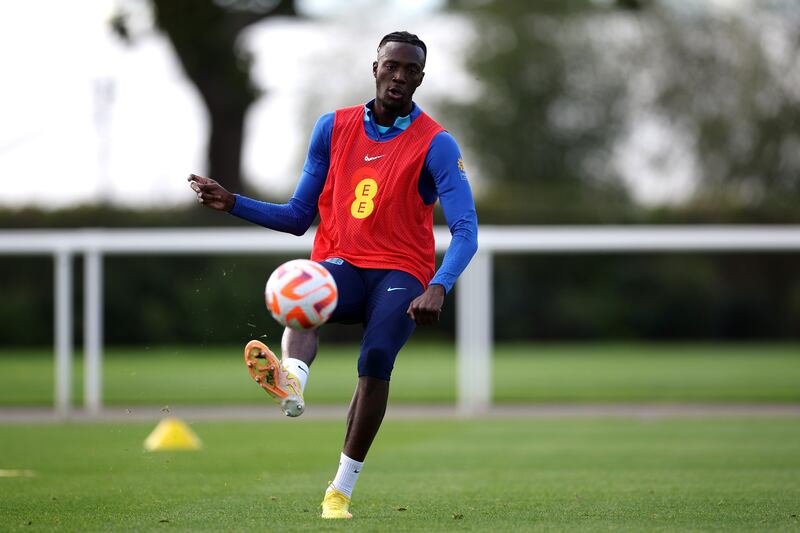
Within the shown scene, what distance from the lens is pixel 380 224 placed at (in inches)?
270

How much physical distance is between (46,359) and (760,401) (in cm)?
1637

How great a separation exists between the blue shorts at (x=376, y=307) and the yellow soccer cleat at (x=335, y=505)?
25.8 inches

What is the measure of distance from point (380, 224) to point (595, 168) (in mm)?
42336

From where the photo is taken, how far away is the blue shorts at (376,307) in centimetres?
672

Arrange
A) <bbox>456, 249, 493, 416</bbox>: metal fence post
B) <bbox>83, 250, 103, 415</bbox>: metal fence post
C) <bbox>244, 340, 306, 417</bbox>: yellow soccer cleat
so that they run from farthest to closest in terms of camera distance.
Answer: <bbox>456, 249, 493, 416</bbox>: metal fence post < <bbox>83, 250, 103, 415</bbox>: metal fence post < <bbox>244, 340, 306, 417</bbox>: yellow soccer cleat

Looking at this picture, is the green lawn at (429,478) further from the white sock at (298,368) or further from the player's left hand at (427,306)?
the player's left hand at (427,306)

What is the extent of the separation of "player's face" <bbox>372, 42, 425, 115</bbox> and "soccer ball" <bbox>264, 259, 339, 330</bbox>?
100cm

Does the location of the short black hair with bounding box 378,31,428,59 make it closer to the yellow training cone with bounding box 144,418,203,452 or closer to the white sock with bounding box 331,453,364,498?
the white sock with bounding box 331,453,364,498

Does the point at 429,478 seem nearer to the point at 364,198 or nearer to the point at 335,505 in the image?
the point at 335,505

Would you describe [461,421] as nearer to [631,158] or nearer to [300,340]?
Result: [300,340]

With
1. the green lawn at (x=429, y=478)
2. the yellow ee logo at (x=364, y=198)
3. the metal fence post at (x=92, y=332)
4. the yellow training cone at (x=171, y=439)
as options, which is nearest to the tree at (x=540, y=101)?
the metal fence post at (x=92, y=332)

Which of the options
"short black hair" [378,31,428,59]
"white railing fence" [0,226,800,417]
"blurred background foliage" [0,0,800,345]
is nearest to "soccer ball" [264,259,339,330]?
"short black hair" [378,31,428,59]

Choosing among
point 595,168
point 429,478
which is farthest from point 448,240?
point 595,168

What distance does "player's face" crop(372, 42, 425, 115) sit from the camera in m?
6.80
